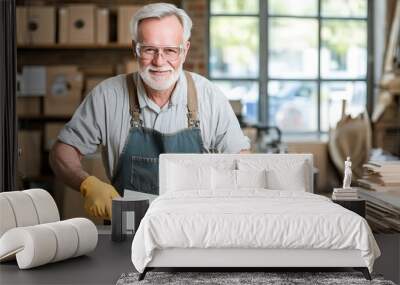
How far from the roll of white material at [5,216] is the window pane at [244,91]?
397 cm

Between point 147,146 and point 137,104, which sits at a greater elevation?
→ point 137,104

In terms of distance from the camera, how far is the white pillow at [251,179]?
5.84 meters

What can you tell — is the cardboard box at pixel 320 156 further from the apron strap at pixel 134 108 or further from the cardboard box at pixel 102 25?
the apron strap at pixel 134 108

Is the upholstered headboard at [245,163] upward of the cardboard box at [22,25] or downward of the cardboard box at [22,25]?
downward

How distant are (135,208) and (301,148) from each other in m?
2.97

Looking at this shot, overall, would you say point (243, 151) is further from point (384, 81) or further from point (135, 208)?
point (384, 81)

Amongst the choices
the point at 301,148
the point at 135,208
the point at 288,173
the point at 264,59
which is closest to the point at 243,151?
the point at 288,173

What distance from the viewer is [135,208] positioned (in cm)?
582

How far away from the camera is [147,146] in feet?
21.1

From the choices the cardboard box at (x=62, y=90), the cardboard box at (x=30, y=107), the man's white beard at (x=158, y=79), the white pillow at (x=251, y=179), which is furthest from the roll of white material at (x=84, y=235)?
the cardboard box at (x=30, y=107)

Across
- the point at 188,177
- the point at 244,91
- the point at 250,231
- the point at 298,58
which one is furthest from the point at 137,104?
the point at 298,58

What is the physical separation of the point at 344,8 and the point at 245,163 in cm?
352

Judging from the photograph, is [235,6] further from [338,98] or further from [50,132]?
[50,132]

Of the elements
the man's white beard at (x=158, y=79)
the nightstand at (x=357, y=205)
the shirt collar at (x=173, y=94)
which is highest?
the man's white beard at (x=158, y=79)
